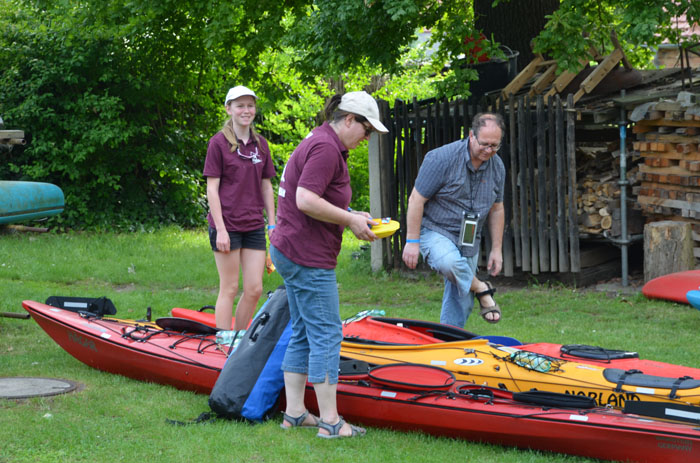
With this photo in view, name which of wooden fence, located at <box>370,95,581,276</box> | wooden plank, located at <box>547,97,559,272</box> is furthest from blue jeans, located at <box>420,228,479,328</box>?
wooden plank, located at <box>547,97,559,272</box>

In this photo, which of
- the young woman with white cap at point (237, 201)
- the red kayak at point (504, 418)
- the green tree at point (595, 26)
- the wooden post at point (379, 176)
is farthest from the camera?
the wooden post at point (379, 176)

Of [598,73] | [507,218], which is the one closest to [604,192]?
[507,218]

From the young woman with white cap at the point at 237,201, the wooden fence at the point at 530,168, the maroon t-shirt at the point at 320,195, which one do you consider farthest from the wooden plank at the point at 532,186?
the maroon t-shirt at the point at 320,195

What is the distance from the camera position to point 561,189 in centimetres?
963

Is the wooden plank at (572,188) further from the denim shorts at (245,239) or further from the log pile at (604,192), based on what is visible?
the denim shorts at (245,239)

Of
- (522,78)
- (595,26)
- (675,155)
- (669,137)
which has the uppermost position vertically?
(595,26)

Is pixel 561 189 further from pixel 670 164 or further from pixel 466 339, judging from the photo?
pixel 466 339

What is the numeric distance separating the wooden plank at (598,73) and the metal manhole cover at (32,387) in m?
6.63

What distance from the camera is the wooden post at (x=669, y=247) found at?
30.6 ft

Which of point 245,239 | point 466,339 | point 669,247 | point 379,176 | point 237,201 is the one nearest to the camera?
point 466,339

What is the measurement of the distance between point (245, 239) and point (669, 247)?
5252 mm

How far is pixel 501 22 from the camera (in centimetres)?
1141

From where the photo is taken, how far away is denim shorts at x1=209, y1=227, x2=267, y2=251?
618cm

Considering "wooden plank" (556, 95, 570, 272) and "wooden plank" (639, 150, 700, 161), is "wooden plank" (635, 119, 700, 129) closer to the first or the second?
"wooden plank" (639, 150, 700, 161)
